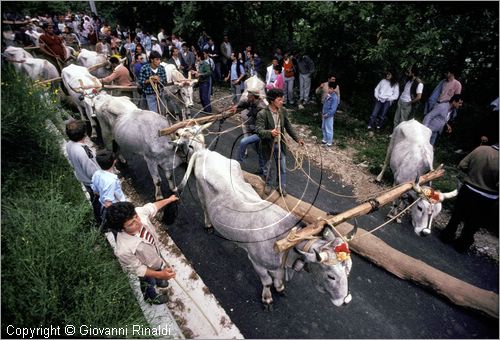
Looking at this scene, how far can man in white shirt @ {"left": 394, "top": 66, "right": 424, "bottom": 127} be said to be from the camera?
9250 millimetres

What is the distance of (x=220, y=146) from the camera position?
9.88 metres

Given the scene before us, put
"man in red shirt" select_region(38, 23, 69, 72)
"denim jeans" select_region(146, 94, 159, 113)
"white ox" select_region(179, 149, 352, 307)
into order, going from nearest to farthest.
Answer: "white ox" select_region(179, 149, 352, 307) < "denim jeans" select_region(146, 94, 159, 113) < "man in red shirt" select_region(38, 23, 69, 72)

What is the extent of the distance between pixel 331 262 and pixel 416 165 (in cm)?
380

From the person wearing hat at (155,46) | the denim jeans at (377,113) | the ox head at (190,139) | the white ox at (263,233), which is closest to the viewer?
the white ox at (263,233)

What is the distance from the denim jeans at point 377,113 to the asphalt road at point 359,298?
522 cm

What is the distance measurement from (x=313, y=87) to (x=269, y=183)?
8.80m

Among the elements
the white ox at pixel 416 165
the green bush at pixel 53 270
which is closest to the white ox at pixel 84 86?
the green bush at pixel 53 270

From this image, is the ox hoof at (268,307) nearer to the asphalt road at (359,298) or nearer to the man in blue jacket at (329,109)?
the asphalt road at (359,298)

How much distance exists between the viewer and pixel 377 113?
423 inches

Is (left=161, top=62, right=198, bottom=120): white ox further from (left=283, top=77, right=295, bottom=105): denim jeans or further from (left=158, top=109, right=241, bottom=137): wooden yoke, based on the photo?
(left=283, top=77, right=295, bottom=105): denim jeans

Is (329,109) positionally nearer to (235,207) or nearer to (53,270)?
(235,207)

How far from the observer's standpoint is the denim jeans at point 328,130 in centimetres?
955

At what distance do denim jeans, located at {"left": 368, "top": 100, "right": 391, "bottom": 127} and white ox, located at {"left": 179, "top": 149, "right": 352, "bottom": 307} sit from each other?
6865 millimetres

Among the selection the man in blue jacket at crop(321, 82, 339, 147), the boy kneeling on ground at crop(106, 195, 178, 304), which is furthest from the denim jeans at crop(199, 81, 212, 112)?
the boy kneeling on ground at crop(106, 195, 178, 304)
